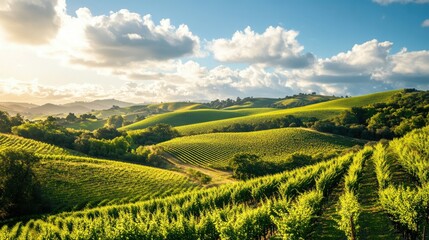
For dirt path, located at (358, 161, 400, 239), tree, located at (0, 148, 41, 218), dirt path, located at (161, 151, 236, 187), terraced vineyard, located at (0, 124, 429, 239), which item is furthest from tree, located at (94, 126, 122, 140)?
dirt path, located at (358, 161, 400, 239)

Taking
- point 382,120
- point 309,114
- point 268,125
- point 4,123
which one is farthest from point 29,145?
point 309,114

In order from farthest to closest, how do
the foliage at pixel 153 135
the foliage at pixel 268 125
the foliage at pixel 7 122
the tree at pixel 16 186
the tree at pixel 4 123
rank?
1. the foliage at pixel 268 125
2. the foliage at pixel 153 135
3. the foliage at pixel 7 122
4. the tree at pixel 4 123
5. the tree at pixel 16 186

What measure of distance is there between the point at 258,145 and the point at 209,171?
1086 inches

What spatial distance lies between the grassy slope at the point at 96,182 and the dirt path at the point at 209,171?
843 centimetres

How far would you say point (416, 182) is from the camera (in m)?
35.3

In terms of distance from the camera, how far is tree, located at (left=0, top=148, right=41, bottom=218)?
54.3m

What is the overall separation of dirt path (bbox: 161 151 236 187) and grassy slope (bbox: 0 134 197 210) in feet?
27.7

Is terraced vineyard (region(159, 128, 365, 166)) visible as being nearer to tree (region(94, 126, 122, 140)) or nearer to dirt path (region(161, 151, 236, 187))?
dirt path (region(161, 151, 236, 187))

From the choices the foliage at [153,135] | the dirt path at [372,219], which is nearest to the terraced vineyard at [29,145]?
the foliage at [153,135]

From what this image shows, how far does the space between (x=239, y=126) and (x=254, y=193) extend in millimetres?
113787

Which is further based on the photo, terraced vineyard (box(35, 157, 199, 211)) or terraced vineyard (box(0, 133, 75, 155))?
terraced vineyard (box(0, 133, 75, 155))

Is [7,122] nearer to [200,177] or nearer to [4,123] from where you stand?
[4,123]

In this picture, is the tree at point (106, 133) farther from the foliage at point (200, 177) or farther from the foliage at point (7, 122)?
the foliage at point (200, 177)

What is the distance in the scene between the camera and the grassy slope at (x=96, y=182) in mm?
62938
